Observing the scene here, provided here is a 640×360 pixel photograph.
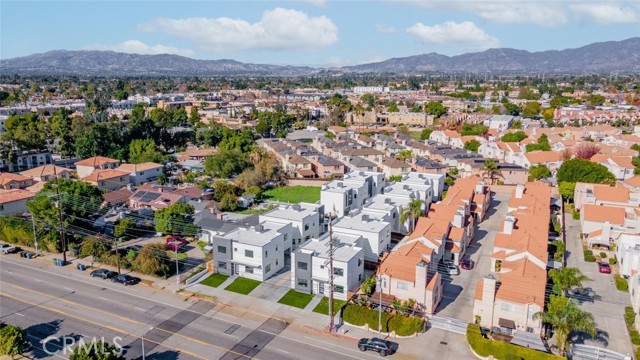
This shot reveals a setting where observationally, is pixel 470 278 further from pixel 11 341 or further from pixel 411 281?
pixel 11 341

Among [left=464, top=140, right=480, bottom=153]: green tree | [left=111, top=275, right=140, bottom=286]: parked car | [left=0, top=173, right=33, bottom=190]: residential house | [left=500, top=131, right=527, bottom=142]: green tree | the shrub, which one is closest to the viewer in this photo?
the shrub

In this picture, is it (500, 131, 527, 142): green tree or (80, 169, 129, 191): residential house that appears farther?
(500, 131, 527, 142): green tree

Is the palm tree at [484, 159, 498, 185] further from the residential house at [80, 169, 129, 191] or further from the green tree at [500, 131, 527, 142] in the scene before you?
the residential house at [80, 169, 129, 191]

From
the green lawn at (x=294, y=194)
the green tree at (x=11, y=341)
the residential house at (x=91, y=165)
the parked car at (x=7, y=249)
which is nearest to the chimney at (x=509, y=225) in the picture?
the green lawn at (x=294, y=194)

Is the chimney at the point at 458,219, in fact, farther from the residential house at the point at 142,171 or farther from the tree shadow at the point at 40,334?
the residential house at the point at 142,171

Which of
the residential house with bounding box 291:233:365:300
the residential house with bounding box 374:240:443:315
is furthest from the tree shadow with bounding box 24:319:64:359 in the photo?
the residential house with bounding box 374:240:443:315
